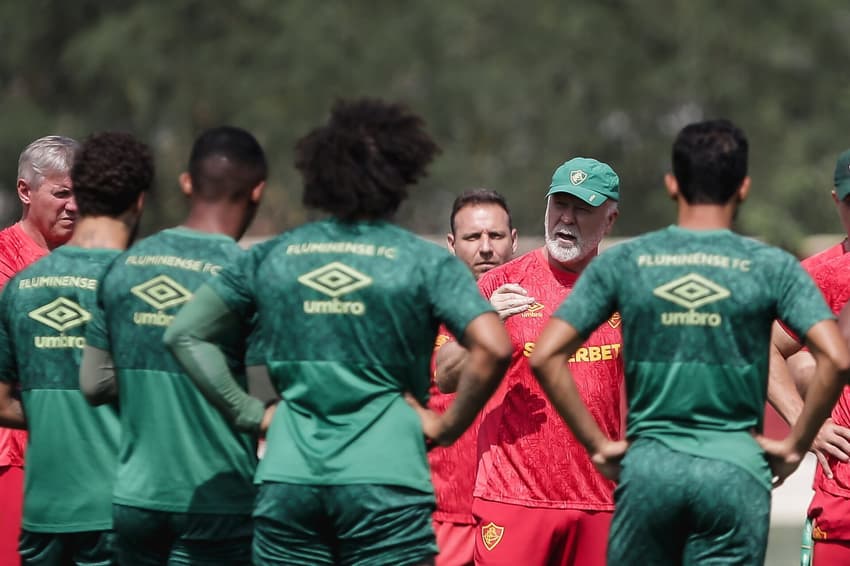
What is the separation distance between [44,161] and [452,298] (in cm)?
290

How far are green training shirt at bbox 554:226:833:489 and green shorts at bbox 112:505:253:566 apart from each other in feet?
4.98

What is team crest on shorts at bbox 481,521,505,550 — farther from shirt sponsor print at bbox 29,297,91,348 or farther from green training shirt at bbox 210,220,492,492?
shirt sponsor print at bbox 29,297,91,348

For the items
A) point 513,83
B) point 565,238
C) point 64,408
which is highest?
point 513,83

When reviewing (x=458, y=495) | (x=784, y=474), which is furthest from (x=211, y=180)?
(x=458, y=495)

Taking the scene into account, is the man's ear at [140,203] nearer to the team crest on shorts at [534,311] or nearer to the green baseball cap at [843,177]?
the team crest on shorts at [534,311]

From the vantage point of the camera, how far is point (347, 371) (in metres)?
5.42

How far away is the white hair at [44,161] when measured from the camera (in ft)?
24.8

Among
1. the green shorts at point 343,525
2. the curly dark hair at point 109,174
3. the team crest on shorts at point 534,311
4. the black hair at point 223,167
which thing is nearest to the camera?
the green shorts at point 343,525

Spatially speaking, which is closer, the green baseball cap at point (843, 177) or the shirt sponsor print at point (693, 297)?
the shirt sponsor print at point (693, 297)

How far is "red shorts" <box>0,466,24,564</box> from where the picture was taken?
7273 mm

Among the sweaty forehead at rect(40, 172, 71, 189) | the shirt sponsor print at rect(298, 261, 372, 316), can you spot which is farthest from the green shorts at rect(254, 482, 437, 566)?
the sweaty forehead at rect(40, 172, 71, 189)

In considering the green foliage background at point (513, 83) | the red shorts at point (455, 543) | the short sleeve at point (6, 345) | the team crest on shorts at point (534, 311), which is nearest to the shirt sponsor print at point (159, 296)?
the short sleeve at point (6, 345)

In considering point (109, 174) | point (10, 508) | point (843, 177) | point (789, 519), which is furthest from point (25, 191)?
point (789, 519)

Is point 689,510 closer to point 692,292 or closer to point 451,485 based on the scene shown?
point 692,292
